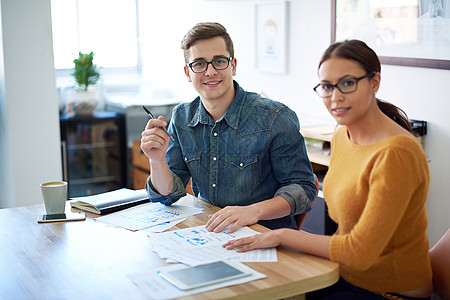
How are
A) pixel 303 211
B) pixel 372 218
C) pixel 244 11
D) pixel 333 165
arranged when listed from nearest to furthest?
pixel 372 218 < pixel 333 165 < pixel 303 211 < pixel 244 11

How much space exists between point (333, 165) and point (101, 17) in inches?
149

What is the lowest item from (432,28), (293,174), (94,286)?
(94,286)

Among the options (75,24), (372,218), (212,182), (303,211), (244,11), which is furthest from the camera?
(75,24)

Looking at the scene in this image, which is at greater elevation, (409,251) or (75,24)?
(75,24)

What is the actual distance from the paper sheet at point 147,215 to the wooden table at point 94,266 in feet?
0.14

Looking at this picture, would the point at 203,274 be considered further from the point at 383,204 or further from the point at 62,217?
the point at 62,217

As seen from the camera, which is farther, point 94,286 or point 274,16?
point 274,16

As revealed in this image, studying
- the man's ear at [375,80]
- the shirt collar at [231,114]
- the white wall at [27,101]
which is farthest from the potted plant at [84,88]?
the man's ear at [375,80]

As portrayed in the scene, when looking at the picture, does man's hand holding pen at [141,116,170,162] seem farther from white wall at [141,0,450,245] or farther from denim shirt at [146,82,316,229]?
white wall at [141,0,450,245]

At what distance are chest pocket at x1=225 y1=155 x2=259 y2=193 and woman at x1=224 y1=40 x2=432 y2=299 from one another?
0.46m

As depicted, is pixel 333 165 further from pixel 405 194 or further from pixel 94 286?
pixel 94 286

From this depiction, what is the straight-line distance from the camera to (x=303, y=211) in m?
1.85

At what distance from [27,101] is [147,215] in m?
1.70

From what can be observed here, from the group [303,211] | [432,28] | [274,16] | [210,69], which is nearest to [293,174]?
[303,211]
